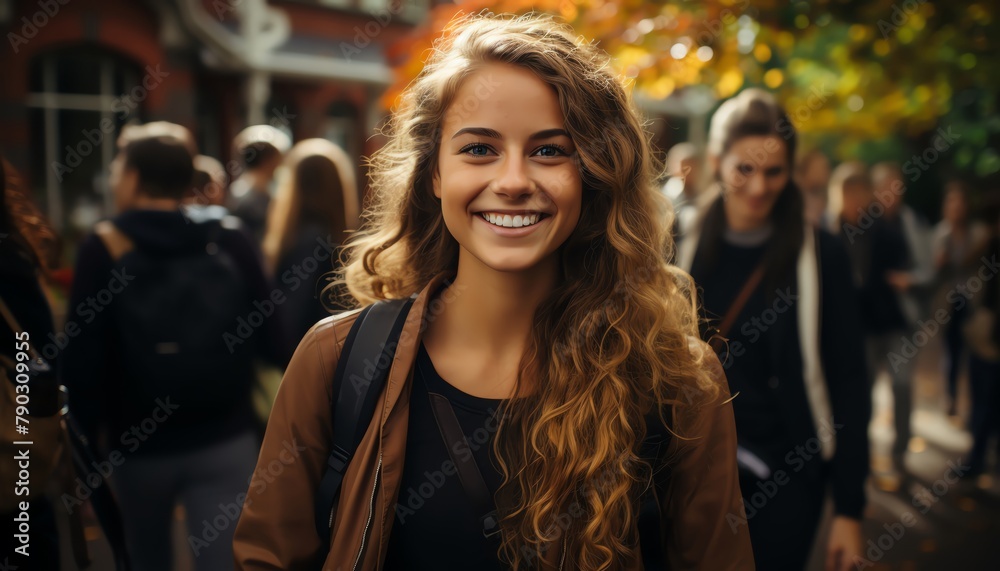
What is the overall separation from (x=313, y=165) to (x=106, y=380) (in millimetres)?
1874

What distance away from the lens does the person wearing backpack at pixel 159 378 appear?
3.23 m

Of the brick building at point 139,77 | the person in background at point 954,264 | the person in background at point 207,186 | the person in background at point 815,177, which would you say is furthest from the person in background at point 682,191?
the brick building at point 139,77

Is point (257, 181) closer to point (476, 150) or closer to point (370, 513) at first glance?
point (476, 150)

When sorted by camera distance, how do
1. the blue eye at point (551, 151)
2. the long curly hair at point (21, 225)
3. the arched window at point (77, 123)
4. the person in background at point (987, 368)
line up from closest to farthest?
1. the blue eye at point (551, 151)
2. the long curly hair at point (21, 225)
3. the person in background at point (987, 368)
4. the arched window at point (77, 123)

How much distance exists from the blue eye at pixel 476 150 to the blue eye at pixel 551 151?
0.37ft

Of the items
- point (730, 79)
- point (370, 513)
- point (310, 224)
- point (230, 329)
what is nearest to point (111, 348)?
point (230, 329)

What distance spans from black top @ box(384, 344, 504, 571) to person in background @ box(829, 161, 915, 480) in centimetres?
550

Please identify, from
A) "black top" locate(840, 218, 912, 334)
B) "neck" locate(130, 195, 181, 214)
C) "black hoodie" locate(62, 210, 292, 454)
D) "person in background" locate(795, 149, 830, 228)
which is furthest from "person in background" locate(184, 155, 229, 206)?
"person in background" locate(795, 149, 830, 228)

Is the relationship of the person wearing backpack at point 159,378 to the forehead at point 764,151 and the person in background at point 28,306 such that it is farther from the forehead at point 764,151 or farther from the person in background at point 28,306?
the forehead at point 764,151

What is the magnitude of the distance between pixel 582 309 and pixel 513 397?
267mm

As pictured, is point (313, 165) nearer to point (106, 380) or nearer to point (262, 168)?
point (262, 168)

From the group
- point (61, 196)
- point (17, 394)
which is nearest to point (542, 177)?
point (17, 394)

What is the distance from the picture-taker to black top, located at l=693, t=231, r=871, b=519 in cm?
307

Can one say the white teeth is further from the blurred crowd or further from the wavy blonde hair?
the wavy blonde hair
